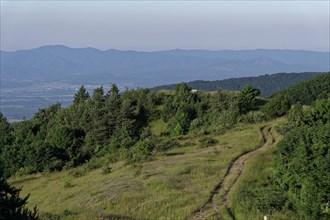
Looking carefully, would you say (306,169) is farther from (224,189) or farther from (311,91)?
(311,91)

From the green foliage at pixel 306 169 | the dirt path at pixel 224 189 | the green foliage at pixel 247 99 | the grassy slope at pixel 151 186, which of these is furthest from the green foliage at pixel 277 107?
the green foliage at pixel 306 169

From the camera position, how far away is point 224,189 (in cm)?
2662

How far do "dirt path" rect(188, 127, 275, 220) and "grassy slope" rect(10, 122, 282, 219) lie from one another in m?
0.31

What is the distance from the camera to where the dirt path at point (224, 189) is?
22.4 metres

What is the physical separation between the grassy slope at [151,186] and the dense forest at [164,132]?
2.42 meters

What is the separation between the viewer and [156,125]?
212 ft

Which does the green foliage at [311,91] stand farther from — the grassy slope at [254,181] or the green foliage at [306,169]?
the green foliage at [306,169]

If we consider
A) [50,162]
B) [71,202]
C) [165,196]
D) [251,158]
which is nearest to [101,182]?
[71,202]

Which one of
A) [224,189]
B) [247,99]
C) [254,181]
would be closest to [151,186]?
[224,189]

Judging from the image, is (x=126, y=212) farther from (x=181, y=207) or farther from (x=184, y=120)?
(x=184, y=120)

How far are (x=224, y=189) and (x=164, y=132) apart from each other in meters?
33.6

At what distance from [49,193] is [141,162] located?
6.95 metres

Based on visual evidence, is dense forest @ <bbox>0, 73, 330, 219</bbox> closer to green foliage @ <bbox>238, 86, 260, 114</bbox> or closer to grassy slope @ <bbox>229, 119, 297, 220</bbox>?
green foliage @ <bbox>238, 86, 260, 114</bbox>

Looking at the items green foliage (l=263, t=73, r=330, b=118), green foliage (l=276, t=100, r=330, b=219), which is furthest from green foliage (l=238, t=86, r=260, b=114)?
green foliage (l=276, t=100, r=330, b=219)
